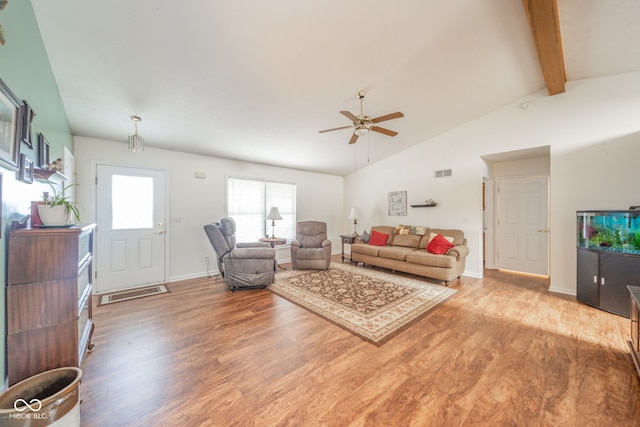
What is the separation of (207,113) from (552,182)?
5.12m

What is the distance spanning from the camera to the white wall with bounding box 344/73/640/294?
312 centimetres

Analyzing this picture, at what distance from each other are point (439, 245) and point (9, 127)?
16.3ft

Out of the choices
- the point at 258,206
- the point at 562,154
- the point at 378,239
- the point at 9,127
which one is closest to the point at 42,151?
the point at 9,127

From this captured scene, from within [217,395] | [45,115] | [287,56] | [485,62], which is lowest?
[217,395]

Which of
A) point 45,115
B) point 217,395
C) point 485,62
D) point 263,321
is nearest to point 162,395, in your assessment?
point 217,395

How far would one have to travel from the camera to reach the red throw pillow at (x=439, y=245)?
4.20 metres

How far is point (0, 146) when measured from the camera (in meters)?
1.26

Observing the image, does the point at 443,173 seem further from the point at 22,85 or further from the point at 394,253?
the point at 22,85

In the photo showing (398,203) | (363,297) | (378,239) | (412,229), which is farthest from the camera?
(398,203)

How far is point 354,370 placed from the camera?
1.84 meters

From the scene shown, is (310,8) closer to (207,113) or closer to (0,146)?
(207,113)

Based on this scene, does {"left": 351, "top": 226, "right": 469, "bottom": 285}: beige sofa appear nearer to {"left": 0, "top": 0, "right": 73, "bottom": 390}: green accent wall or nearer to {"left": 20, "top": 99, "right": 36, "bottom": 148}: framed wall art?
{"left": 0, "top": 0, "right": 73, "bottom": 390}: green accent wall

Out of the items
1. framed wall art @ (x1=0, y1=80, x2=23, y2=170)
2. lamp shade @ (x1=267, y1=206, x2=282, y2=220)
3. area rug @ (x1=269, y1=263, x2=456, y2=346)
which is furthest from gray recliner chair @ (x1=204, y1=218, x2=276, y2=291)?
framed wall art @ (x1=0, y1=80, x2=23, y2=170)

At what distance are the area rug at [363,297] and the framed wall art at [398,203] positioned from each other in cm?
171
